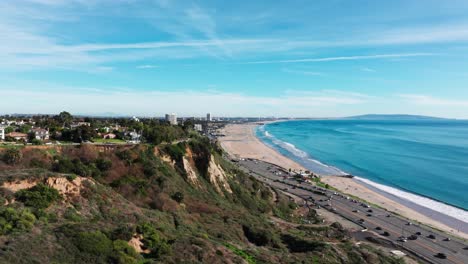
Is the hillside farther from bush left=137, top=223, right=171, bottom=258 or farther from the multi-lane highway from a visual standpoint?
the multi-lane highway

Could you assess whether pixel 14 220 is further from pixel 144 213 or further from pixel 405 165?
pixel 405 165

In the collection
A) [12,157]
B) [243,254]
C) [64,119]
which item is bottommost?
[243,254]

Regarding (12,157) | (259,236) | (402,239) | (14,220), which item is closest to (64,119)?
(12,157)

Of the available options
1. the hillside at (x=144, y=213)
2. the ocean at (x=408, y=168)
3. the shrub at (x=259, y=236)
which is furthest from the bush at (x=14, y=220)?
the ocean at (x=408, y=168)

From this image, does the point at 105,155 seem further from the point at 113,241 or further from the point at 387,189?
the point at 387,189

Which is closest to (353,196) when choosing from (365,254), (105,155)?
(365,254)

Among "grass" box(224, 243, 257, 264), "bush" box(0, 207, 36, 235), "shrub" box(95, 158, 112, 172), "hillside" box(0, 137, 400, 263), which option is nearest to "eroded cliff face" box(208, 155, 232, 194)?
"hillside" box(0, 137, 400, 263)

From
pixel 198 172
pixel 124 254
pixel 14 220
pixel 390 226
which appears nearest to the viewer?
pixel 124 254
